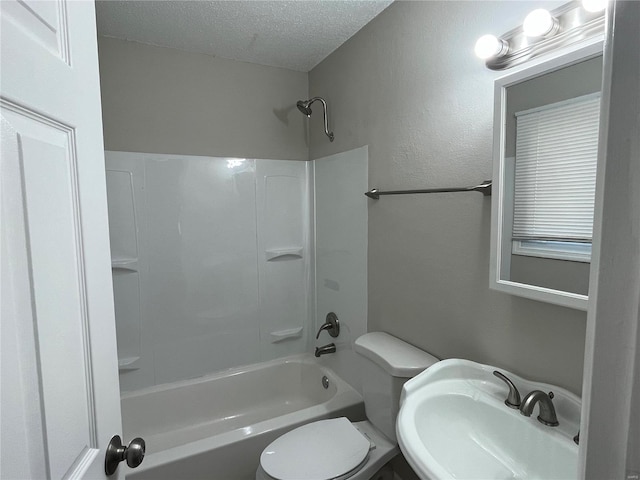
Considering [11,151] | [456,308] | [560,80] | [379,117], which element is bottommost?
[456,308]

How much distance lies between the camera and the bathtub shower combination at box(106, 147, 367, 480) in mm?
2041

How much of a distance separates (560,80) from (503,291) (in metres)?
0.67

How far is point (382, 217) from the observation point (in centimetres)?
179

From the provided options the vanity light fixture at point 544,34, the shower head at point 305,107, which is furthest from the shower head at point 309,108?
the vanity light fixture at point 544,34

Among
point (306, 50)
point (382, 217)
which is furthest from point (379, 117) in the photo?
point (306, 50)

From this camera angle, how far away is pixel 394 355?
150cm

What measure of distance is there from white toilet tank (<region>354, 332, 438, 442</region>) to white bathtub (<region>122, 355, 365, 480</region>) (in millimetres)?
375

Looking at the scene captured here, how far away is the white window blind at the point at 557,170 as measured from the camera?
936 mm

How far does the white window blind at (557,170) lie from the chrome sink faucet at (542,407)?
Result: 0.47 m

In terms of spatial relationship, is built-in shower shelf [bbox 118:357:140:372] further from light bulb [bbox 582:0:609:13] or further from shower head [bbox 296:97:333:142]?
light bulb [bbox 582:0:609:13]

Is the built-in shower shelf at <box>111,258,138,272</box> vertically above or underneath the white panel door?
→ underneath

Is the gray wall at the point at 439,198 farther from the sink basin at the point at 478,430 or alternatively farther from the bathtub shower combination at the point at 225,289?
the bathtub shower combination at the point at 225,289

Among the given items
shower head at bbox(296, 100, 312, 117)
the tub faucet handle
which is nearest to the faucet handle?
the tub faucet handle

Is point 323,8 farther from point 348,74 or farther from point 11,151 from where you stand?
point 11,151
